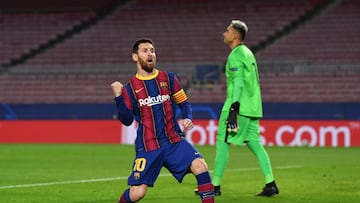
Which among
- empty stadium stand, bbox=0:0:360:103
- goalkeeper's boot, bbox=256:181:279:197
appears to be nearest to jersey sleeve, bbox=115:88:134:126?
goalkeeper's boot, bbox=256:181:279:197

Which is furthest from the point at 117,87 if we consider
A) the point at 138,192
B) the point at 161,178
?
the point at 161,178

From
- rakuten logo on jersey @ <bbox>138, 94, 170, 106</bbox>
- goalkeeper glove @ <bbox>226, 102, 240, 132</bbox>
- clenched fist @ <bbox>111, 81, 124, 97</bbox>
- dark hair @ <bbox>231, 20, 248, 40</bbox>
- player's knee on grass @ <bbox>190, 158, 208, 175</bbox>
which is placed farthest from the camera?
dark hair @ <bbox>231, 20, 248, 40</bbox>

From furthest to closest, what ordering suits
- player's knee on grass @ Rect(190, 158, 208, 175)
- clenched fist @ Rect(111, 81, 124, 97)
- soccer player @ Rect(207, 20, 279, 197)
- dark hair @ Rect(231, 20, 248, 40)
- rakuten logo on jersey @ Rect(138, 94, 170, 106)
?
dark hair @ Rect(231, 20, 248, 40) < soccer player @ Rect(207, 20, 279, 197) < rakuten logo on jersey @ Rect(138, 94, 170, 106) < player's knee on grass @ Rect(190, 158, 208, 175) < clenched fist @ Rect(111, 81, 124, 97)

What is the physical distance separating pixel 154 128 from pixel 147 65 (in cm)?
58

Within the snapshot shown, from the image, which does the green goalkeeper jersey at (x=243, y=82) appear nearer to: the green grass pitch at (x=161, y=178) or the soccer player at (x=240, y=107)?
the soccer player at (x=240, y=107)

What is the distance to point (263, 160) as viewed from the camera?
34.3 feet

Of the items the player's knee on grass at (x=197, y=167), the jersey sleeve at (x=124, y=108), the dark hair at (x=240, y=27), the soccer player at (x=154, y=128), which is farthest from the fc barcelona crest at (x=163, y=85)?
the dark hair at (x=240, y=27)

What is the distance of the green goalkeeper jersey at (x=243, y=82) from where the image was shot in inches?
407

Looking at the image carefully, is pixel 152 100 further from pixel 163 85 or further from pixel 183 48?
pixel 183 48

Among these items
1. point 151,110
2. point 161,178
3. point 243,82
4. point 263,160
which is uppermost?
point 243,82

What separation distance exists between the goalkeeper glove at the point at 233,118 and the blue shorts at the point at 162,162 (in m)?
2.20

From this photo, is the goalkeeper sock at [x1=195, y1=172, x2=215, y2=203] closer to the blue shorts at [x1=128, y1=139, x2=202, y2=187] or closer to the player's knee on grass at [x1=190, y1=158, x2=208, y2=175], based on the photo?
the player's knee on grass at [x1=190, y1=158, x2=208, y2=175]

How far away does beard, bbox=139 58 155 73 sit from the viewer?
26.1 ft

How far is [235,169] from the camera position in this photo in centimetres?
1505
